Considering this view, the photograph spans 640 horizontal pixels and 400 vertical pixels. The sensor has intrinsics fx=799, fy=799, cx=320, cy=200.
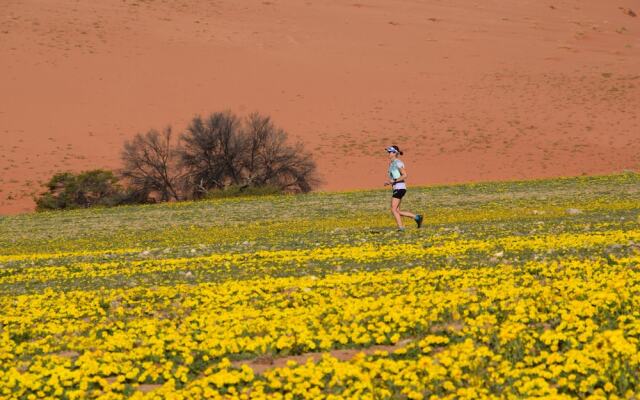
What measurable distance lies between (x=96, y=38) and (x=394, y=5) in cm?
5215

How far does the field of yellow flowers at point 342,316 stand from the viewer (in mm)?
7203

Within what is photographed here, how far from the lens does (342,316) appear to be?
9.73 metres

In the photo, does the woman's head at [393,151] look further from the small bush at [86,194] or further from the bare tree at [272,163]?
the small bush at [86,194]

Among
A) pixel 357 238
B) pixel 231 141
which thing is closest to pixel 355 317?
pixel 357 238

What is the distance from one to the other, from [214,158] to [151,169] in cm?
441

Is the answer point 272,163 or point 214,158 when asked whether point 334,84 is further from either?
point 214,158

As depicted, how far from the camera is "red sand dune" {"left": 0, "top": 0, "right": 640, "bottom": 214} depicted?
7081 cm

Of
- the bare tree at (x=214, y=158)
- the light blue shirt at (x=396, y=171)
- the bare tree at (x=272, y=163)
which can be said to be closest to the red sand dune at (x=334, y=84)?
the bare tree at (x=272, y=163)

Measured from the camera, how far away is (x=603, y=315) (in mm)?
8609

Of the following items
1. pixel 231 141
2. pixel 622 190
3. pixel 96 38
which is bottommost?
pixel 622 190

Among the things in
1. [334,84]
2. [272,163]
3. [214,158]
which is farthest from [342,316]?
[334,84]

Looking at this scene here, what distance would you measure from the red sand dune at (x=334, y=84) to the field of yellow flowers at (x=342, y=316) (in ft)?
143

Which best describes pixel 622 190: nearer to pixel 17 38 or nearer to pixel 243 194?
pixel 243 194

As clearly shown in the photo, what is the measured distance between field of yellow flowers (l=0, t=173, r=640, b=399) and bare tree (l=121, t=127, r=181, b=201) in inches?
1200
